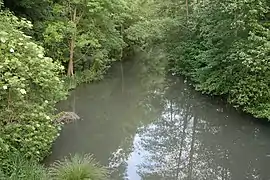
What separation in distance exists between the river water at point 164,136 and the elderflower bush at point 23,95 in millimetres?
1546

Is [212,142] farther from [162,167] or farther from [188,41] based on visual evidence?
[188,41]

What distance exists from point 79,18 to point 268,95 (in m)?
7.54

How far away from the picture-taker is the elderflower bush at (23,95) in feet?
24.3

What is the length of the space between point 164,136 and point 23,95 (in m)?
4.75

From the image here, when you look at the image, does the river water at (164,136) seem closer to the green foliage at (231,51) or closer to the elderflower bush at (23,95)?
the green foliage at (231,51)

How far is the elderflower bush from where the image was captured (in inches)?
291

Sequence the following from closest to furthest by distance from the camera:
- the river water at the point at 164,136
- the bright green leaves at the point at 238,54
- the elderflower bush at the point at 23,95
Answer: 1. the elderflower bush at the point at 23,95
2. the river water at the point at 164,136
3. the bright green leaves at the point at 238,54

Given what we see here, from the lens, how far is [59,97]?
9.12m

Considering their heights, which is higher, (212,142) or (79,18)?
(79,18)

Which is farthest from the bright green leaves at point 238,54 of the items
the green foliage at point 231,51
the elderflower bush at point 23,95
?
the elderflower bush at point 23,95

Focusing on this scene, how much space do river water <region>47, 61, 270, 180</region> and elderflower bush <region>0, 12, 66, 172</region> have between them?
1.55 m

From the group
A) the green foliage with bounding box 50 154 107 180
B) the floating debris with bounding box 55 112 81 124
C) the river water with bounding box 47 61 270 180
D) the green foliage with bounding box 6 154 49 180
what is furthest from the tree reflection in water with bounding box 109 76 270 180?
the green foliage with bounding box 6 154 49 180

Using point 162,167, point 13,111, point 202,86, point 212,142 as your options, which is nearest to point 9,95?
point 13,111

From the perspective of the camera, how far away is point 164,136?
11.3m
